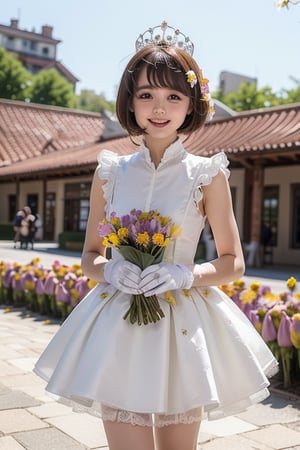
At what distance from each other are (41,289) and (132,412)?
5077 mm

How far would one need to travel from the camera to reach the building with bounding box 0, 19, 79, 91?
229ft

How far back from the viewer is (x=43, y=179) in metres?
23.8

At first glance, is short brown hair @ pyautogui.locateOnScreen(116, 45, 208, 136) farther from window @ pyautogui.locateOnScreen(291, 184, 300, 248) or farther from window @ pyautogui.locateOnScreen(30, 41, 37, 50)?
window @ pyautogui.locateOnScreen(30, 41, 37, 50)

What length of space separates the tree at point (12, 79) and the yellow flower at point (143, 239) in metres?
45.3

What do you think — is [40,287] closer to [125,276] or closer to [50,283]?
[50,283]

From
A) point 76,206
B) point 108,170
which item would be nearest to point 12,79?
point 76,206

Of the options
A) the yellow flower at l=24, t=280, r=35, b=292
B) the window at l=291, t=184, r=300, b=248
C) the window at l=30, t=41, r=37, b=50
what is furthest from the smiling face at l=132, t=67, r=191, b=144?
the window at l=30, t=41, r=37, b=50

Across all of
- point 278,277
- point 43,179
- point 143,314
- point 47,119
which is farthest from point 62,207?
point 143,314

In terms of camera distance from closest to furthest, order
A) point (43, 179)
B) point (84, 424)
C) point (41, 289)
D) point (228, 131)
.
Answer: point (84, 424)
point (41, 289)
point (228, 131)
point (43, 179)

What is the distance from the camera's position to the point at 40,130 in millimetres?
29281

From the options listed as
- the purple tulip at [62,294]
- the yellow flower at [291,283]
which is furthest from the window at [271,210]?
the yellow flower at [291,283]

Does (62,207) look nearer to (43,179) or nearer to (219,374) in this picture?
(43,179)

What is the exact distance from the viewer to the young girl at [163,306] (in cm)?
159

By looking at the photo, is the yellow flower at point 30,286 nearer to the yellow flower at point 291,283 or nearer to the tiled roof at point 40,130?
the yellow flower at point 291,283
